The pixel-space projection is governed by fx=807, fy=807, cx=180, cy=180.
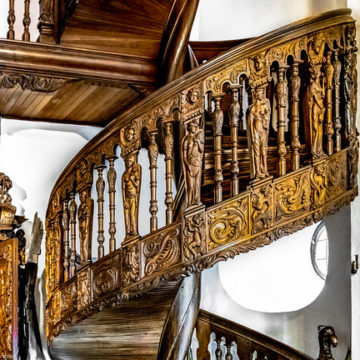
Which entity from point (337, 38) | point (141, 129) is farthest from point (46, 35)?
point (337, 38)

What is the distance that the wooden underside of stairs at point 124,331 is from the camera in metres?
6.07

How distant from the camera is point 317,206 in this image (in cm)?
520

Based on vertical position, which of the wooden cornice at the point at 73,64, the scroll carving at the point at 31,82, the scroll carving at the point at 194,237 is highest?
the wooden cornice at the point at 73,64

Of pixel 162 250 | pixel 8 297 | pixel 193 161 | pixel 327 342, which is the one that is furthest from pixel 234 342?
pixel 193 161

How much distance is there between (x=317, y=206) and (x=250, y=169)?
0.49 metres

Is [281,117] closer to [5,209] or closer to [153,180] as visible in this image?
[153,180]

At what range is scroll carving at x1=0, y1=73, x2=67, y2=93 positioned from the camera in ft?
21.4

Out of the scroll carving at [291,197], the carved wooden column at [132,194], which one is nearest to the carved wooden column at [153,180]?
the carved wooden column at [132,194]

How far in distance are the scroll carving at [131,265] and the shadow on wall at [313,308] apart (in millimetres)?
1603

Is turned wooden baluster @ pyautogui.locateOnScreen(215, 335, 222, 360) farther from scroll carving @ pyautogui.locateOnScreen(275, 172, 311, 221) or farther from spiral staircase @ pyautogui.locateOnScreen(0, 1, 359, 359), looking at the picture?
scroll carving @ pyautogui.locateOnScreen(275, 172, 311, 221)

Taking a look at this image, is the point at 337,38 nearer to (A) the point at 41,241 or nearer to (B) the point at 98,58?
(B) the point at 98,58

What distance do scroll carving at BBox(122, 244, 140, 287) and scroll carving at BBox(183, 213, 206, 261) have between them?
42 cm

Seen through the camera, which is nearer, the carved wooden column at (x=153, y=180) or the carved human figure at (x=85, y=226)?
the carved wooden column at (x=153, y=180)

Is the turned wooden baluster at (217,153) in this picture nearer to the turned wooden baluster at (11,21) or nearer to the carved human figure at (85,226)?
the carved human figure at (85,226)
